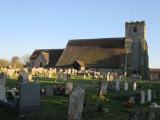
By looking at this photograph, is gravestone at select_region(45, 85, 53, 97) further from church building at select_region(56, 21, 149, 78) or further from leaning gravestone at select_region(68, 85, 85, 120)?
church building at select_region(56, 21, 149, 78)

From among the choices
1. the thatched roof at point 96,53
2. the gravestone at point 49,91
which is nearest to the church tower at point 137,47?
the thatched roof at point 96,53

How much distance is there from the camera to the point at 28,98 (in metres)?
13.3

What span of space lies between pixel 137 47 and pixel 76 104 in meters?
57.0

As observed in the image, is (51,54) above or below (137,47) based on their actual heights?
below

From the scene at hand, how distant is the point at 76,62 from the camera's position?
67.3m

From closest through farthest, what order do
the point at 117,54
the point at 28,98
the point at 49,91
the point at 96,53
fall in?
the point at 28,98 < the point at 49,91 < the point at 117,54 < the point at 96,53

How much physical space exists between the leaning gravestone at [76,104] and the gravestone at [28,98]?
5.47 feet

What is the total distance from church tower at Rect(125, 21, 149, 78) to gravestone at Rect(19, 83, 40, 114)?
53.1 metres

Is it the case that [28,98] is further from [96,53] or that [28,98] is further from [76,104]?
[96,53]

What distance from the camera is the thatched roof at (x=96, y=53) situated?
66188 millimetres

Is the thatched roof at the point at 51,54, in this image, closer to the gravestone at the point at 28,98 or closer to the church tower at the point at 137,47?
the church tower at the point at 137,47

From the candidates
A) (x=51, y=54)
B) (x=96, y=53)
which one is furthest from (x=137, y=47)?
(x=51, y=54)

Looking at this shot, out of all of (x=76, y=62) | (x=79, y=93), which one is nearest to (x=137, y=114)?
(x=79, y=93)

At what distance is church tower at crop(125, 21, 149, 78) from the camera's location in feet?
219
